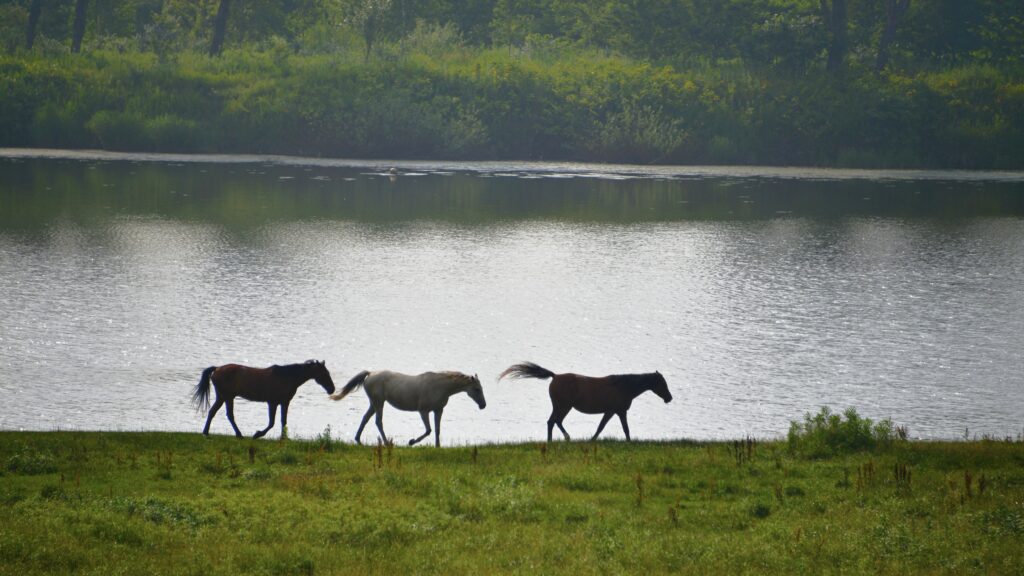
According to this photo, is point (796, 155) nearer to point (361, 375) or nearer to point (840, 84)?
point (840, 84)

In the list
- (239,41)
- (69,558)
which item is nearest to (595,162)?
(239,41)

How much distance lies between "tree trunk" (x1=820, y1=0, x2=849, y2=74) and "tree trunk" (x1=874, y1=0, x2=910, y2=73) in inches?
91.1

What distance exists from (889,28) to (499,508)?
7508 cm

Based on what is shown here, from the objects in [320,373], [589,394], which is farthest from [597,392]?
[320,373]

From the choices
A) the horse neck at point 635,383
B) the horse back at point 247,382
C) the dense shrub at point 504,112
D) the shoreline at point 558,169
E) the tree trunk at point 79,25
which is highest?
the tree trunk at point 79,25

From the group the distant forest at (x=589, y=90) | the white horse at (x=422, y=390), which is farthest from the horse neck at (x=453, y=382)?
the distant forest at (x=589, y=90)

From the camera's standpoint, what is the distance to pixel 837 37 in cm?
8281

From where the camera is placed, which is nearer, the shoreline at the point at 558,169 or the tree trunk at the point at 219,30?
the shoreline at the point at 558,169

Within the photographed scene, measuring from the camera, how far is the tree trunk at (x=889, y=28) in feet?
272

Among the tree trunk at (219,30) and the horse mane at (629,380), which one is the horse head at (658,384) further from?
the tree trunk at (219,30)

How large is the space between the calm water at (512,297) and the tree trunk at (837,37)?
21.1m

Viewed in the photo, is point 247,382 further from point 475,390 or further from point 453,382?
point 475,390

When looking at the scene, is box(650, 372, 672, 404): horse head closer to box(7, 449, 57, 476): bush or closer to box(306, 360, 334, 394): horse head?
box(306, 360, 334, 394): horse head

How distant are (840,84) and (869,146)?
16.8 feet
